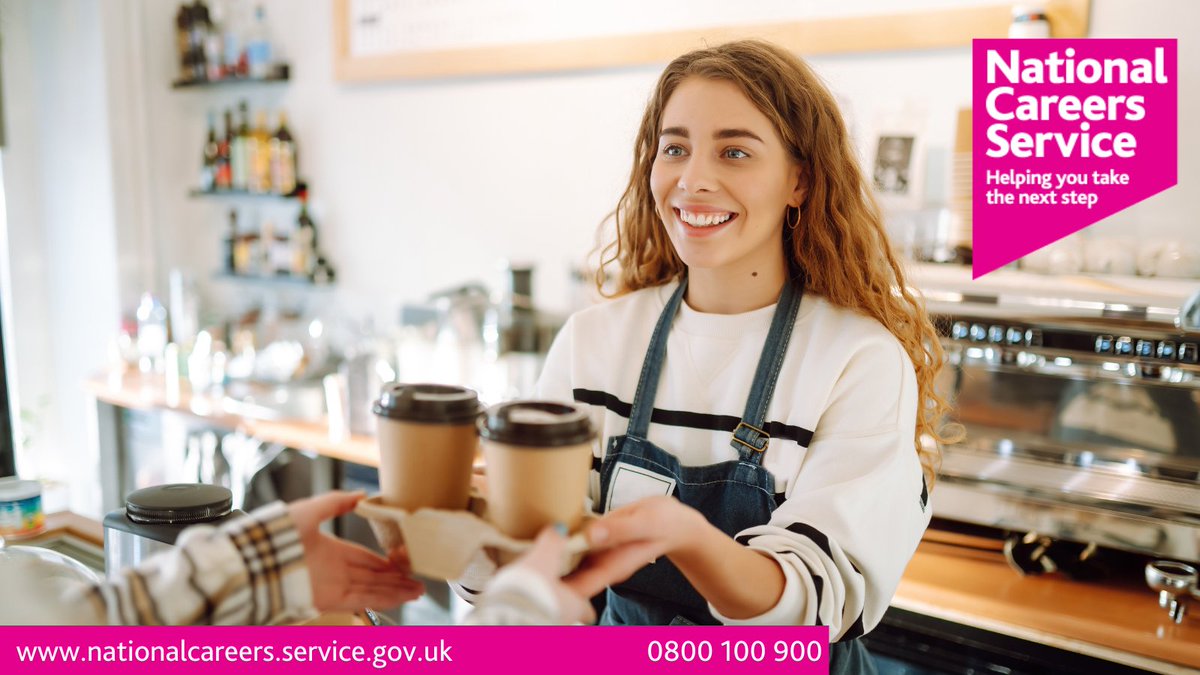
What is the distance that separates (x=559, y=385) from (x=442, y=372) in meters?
1.36

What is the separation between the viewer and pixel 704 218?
130cm

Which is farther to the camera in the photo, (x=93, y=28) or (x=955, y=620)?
(x=93, y=28)

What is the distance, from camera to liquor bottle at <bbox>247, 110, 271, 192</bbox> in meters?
3.54

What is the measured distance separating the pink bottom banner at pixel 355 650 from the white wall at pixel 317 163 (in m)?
1.68

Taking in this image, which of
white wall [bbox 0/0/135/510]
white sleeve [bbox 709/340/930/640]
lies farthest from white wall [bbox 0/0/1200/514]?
white sleeve [bbox 709/340/930/640]

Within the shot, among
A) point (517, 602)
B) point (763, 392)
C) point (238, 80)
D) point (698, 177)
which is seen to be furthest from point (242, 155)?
point (517, 602)

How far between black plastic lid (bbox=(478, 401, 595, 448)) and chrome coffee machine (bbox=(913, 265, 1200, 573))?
4.10 ft

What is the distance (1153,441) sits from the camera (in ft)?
5.70

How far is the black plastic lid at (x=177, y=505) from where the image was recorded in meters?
1.16

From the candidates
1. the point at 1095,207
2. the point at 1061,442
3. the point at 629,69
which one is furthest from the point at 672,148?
the point at 629,69

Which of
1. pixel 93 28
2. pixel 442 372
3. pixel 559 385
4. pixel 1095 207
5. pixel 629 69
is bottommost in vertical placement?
pixel 442 372

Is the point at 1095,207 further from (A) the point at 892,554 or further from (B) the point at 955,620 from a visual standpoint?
(A) the point at 892,554

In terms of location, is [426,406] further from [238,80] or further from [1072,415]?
[238,80]

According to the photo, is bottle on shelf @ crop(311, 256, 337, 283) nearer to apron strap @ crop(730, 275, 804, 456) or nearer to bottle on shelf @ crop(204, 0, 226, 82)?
bottle on shelf @ crop(204, 0, 226, 82)
